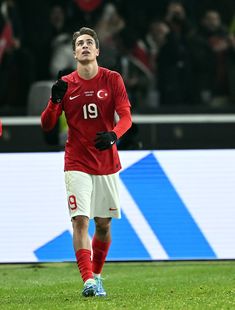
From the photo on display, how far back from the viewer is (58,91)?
10695 mm

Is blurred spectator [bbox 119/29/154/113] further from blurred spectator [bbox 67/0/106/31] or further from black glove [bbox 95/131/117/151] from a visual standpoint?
black glove [bbox 95/131/117/151]

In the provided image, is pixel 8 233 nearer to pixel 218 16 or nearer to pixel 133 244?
pixel 133 244

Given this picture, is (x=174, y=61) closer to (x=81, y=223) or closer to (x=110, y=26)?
(x=110, y=26)

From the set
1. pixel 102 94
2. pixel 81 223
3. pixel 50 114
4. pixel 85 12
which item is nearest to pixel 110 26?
pixel 85 12

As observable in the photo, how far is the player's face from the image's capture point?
10781mm

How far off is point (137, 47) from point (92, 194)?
30.2ft

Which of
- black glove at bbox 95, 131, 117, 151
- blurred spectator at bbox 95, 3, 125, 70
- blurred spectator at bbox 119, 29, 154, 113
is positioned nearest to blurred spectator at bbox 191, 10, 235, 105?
blurred spectator at bbox 119, 29, 154, 113

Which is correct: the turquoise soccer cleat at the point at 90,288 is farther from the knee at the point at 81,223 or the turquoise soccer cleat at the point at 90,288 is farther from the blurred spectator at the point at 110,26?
the blurred spectator at the point at 110,26

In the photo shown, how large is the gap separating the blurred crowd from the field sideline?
5.54m

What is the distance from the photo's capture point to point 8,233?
14.3 m

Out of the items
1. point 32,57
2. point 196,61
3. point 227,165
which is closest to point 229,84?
point 196,61

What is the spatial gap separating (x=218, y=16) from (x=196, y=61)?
880mm

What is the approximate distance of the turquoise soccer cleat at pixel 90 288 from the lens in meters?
10.5

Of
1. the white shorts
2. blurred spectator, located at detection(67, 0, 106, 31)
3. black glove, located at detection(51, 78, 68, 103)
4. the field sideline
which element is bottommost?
the field sideline
